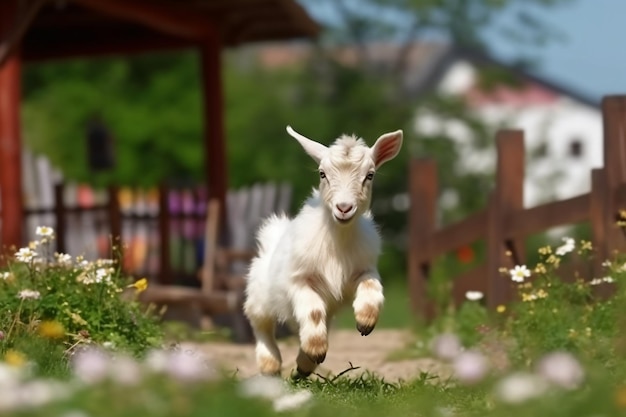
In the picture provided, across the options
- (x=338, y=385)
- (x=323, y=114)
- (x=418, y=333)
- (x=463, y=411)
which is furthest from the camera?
(x=323, y=114)

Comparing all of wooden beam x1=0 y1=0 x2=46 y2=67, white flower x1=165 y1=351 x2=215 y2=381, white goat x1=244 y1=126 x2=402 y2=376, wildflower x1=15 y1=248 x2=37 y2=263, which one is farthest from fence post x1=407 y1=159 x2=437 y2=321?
white flower x1=165 y1=351 x2=215 y2=381

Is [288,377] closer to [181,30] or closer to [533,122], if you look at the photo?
[181,30]

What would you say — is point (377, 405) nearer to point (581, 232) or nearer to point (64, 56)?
point (64, 56)

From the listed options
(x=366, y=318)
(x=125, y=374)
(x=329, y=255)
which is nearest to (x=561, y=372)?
(x=125, y=374)

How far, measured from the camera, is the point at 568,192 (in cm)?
4984

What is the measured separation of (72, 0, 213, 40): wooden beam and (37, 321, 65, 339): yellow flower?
720 cm

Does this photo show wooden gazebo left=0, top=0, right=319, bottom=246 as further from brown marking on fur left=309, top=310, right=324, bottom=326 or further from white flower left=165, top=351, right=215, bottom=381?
white flower left=165, top=351, right=215, bottom=381

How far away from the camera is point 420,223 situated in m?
14.6

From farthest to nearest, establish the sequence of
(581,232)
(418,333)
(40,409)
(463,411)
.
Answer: (581,232), (418,333), (463,411), (40,409)

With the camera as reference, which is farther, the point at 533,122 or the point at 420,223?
the point at 533,122

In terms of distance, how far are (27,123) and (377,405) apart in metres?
42.7

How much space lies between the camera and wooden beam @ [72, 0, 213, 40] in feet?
48.2

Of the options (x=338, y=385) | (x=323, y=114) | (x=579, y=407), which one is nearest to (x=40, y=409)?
(x=579, y=407)

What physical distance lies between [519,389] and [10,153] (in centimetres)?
939
